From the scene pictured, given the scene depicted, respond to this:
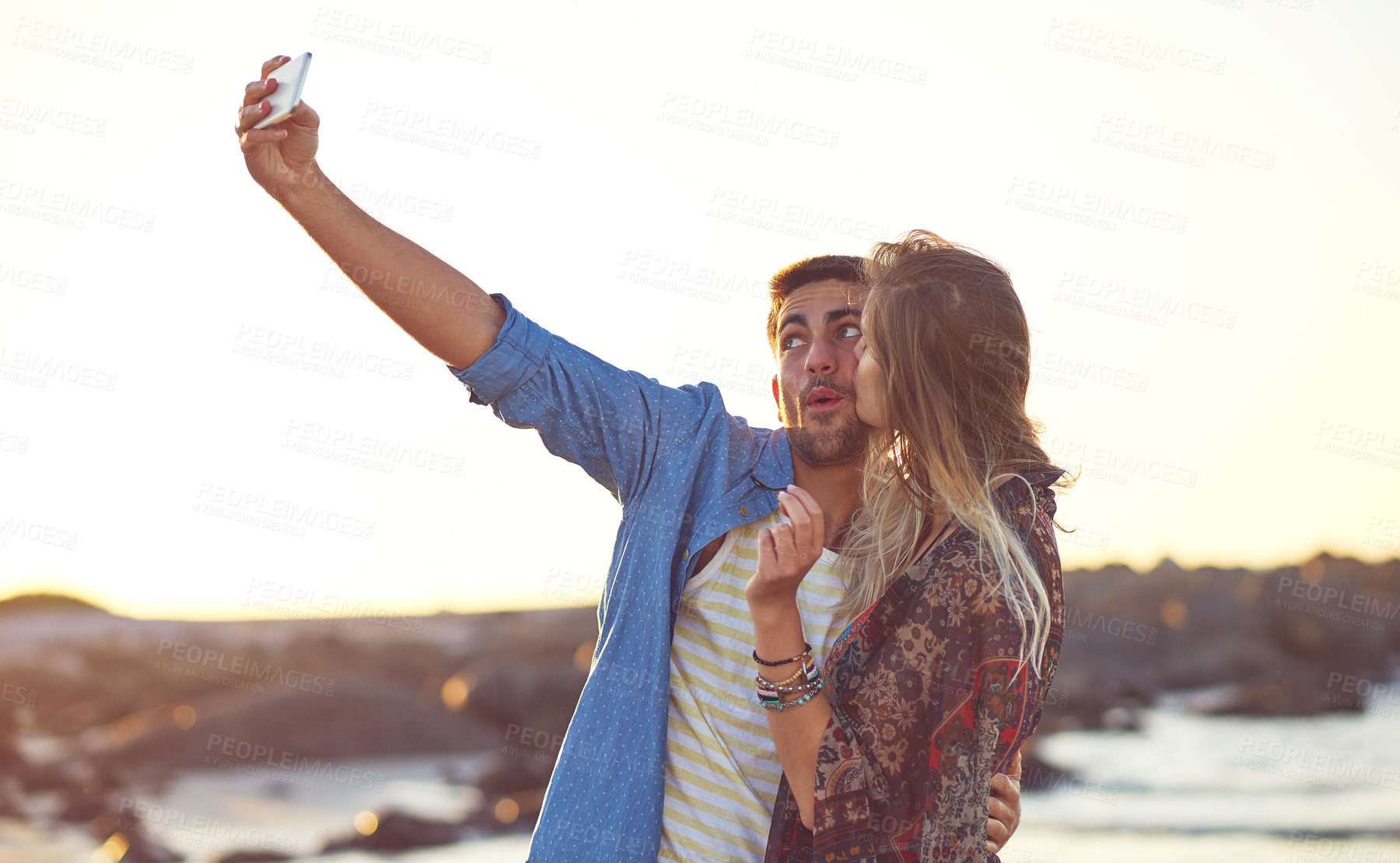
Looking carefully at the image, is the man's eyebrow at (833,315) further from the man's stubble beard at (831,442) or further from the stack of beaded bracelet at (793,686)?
the stack of beaded bracelet at (793,686)

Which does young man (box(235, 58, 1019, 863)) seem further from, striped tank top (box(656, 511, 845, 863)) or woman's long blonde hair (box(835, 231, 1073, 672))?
woman's long blonde hair (box(835, 231, 1073, 672))

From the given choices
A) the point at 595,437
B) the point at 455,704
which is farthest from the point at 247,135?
the point at 455,704

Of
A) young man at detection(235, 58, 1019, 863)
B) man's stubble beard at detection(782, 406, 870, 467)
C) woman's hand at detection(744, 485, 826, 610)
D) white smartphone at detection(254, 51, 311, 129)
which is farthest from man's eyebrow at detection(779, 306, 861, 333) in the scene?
white smartphone at detection(254, 51, 311, 129)

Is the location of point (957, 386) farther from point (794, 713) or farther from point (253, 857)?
point (253, 857)

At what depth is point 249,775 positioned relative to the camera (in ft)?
37.4

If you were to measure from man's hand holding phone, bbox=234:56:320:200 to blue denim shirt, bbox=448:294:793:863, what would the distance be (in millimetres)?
528

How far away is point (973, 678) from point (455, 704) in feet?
40.9

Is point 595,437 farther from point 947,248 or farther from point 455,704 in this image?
point 455,704

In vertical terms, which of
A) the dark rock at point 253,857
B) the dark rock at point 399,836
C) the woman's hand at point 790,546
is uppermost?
the dark rock at point 399,836

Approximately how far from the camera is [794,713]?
A: 80.4 inches

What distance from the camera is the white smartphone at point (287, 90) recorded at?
2.13 m

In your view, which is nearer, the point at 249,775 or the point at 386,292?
the point at 386,292

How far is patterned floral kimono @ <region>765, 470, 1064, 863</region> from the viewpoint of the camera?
1.96 m

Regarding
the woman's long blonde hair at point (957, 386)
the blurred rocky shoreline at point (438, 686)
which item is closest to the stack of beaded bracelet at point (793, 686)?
the woman's long blonde hair at point (957, 386)
